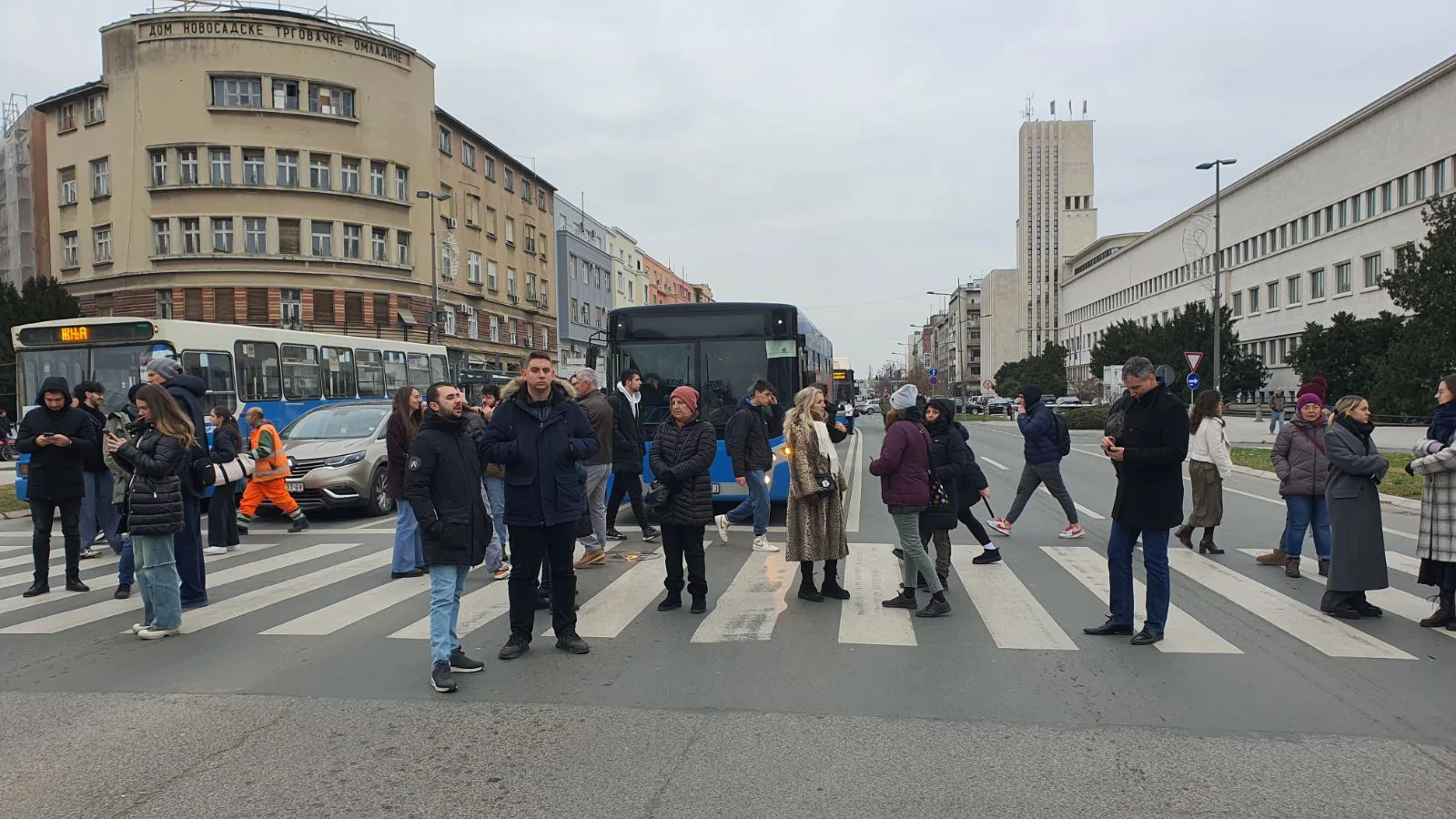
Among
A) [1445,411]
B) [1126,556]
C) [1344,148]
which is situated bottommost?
[1126,556]

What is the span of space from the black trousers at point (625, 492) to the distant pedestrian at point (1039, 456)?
14.0 ft

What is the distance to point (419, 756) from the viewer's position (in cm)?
427

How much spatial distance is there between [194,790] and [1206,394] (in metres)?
9.80

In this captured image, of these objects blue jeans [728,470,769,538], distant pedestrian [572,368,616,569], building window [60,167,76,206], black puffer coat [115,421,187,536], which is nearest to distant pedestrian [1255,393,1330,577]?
blue jeans [728,470,769,538]

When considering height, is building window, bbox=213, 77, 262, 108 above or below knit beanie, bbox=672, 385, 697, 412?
above

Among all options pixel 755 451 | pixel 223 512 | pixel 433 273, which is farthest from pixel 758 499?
pixel 433 273

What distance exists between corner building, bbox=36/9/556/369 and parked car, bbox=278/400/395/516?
29.6 m

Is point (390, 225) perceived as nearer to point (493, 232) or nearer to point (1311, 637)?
point (493, 232)

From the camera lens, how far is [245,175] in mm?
39938

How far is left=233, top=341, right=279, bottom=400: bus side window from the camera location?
16828 millimetres

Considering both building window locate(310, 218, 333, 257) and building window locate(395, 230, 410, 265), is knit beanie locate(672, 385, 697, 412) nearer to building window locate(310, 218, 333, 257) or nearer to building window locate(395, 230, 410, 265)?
building window locate(310, 218, 333, 257)

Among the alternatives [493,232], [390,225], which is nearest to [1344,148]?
[493,232]

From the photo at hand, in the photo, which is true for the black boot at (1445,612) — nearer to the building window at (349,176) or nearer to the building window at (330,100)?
the building window at (349,176)

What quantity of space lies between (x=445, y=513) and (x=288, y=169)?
41.0 metres
